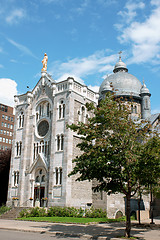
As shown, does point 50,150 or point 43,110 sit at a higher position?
point 43,110

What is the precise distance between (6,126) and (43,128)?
49746 millimetres

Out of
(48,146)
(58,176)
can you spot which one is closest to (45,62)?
(48,146)

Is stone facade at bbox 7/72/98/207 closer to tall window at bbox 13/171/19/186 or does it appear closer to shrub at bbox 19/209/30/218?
tall window at bbox 13/171/19/186

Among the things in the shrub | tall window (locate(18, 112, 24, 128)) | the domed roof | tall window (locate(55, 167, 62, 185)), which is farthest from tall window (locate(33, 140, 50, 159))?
the domed roof

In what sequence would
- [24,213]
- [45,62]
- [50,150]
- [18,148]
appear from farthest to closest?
1. [45,62]
2. [18,148]
3. [50,150]
4. [24,213]

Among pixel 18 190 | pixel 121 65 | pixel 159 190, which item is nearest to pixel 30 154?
pixel 18 190

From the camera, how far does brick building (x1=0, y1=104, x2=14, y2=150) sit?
83.0 meters

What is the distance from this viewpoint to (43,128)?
3934 cm

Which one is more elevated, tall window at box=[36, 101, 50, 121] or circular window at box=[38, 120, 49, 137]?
tall window at box=[36, 101, 50, 121]

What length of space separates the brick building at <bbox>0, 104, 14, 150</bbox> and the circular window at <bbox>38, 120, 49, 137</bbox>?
45.8m

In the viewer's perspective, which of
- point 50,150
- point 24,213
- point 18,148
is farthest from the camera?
point 18,148

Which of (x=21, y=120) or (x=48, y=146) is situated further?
(x=21, y=120)

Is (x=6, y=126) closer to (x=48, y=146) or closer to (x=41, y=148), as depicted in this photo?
(x=41, y=148)

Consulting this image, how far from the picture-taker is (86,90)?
127ft
